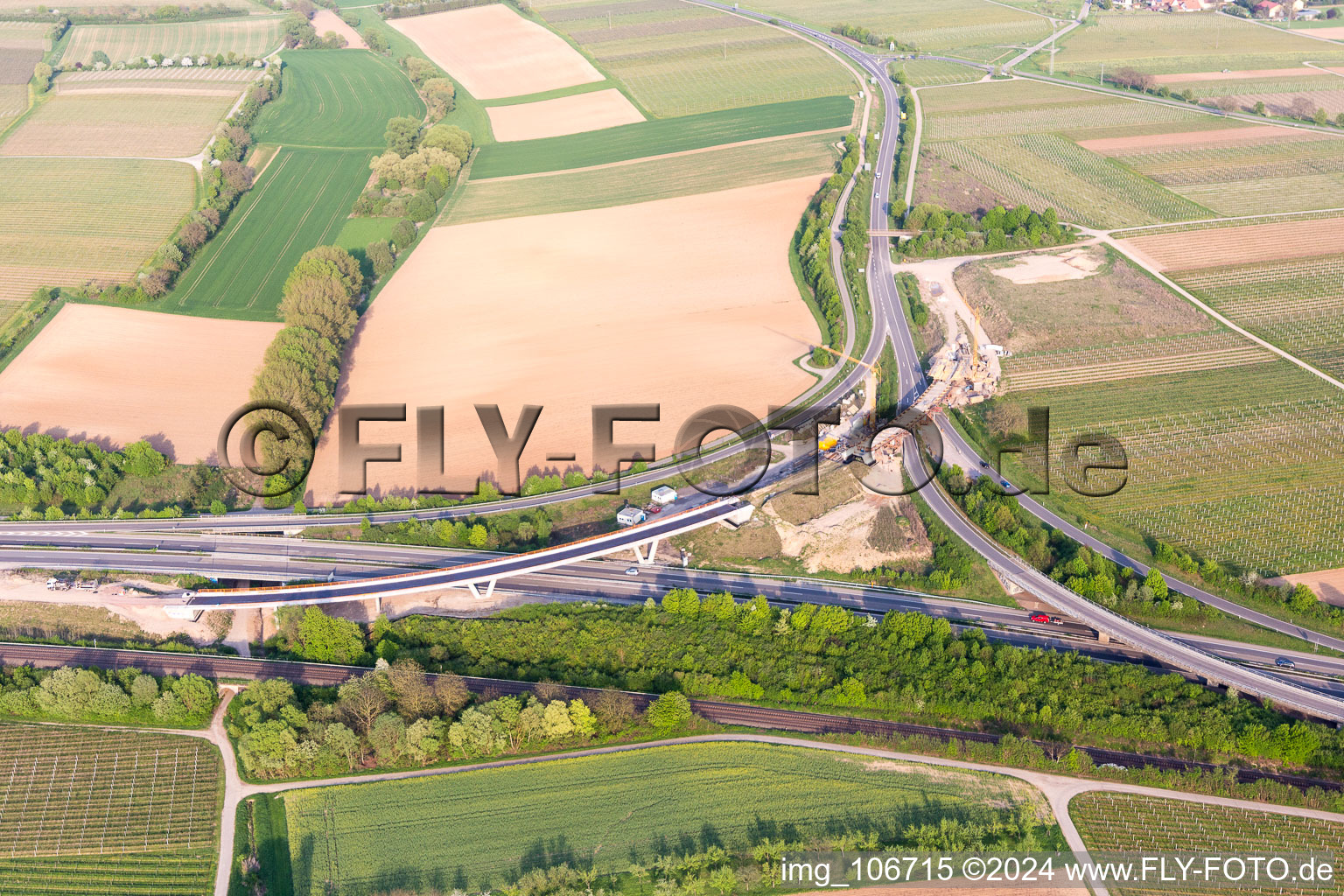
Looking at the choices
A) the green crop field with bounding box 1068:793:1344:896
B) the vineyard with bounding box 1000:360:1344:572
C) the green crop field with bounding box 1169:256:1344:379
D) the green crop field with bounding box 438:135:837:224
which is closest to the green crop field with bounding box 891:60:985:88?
the green crop field with bounding box 438:135:837:224

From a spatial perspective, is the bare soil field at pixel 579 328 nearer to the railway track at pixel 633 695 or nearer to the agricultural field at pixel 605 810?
the railway track at pixel 633 695

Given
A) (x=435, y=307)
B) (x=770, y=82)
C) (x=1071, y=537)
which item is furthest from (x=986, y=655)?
(x=770, y=82)

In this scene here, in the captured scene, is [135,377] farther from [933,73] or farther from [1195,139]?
[1195,139]

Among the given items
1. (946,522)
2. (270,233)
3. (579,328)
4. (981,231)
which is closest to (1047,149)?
(981,231)

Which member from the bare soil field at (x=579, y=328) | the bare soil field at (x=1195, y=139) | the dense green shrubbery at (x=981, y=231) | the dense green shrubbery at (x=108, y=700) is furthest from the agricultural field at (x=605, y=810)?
the bare soil field at (x=1195, y=139)

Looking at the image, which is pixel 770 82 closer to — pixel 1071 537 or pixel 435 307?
pixel 435 307

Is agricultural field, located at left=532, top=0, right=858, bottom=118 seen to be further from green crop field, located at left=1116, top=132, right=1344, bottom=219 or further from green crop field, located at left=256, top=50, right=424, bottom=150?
green crop field, located at left=1116, top=132, right=1344, bottom=219
